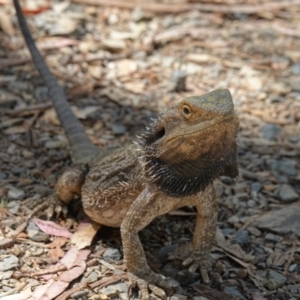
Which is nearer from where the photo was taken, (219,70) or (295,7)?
(219,70)

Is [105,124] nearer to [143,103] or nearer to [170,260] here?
[143,103]

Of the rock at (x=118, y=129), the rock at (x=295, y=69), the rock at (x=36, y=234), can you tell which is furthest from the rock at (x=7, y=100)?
the rock at (x=295, y=69)

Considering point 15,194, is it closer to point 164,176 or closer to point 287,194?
point 164,176

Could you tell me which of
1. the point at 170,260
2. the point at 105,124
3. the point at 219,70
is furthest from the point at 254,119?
the point at 170,260

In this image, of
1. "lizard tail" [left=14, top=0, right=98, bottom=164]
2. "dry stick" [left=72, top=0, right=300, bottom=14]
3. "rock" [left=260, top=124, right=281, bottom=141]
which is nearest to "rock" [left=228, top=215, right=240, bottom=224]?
"lizard tail" [left=14, top=0, right=98, bottom=164]

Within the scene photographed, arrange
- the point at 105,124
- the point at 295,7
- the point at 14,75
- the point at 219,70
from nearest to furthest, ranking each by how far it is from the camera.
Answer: the point at 105,124, the point at 14,75, the point at 219,70, the point at 295,7

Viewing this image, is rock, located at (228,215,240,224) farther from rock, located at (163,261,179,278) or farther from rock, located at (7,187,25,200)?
rock, located at (7,187,25,200)
